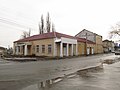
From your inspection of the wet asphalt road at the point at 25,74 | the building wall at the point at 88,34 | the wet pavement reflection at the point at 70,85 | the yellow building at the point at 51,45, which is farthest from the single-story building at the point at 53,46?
the wet pavement reflection at the point at 70,85

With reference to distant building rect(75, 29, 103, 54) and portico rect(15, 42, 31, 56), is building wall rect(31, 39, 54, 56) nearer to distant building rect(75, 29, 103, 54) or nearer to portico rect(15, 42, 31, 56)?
portico rect(15, 42, 31, 56)

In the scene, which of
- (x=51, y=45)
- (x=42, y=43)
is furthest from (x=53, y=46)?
(x=42, y=43)

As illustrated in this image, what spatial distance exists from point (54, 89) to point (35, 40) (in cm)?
4838

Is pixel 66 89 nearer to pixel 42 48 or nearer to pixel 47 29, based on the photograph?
pixel 42 48

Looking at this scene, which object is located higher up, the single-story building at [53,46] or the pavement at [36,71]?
the single-story building at [53,46]

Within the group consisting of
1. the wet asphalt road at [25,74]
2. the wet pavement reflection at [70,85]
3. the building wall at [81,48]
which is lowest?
the wet pavement reflection at [70,85]

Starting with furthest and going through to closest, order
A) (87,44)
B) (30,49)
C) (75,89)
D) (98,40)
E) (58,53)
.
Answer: (98,40) → (87,44) → (30,49) → (58,53) → (75,89)

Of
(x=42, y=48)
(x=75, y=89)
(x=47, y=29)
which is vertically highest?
(x=47, y=29)

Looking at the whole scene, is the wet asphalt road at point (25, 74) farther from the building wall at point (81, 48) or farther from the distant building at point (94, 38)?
the distant building at point (94, 38)

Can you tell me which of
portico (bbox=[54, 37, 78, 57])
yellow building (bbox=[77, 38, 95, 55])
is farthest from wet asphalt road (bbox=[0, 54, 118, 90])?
yellow building (bbox=[77, 38, 95, 55])

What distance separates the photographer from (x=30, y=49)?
191 feet

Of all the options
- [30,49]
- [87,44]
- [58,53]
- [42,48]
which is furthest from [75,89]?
[87,44]

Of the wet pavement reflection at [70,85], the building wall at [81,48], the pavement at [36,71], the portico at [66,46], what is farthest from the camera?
the building wall at [81,48]

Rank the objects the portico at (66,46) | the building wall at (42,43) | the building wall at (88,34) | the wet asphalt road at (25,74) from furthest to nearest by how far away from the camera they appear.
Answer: the building wall at (88,34) → the building wall at (42,43) → the portico at (66,46) → the wet asphalt road at (25,74)
